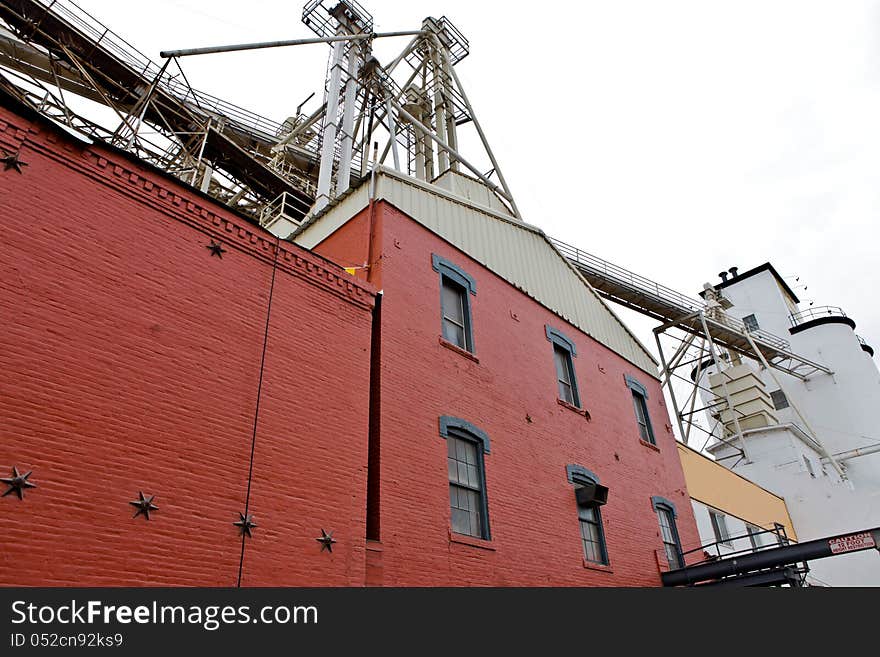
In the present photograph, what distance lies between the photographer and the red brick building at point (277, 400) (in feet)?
23.4

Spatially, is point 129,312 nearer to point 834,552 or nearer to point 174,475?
point 174,475

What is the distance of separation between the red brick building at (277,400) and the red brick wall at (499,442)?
50mm

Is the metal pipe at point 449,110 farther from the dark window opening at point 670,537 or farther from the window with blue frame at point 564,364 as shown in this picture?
the dark window opening at point 670,537

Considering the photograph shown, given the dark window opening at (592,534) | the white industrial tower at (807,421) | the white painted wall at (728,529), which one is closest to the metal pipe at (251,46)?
the dark window opening at (592,534)

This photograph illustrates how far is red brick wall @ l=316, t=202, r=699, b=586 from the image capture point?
33.8 ft

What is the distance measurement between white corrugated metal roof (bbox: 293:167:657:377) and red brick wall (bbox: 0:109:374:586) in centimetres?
355

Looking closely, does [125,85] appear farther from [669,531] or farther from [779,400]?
Result: [779,400]

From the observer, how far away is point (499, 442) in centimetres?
1255

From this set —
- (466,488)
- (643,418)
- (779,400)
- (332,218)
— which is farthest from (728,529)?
(332,218)

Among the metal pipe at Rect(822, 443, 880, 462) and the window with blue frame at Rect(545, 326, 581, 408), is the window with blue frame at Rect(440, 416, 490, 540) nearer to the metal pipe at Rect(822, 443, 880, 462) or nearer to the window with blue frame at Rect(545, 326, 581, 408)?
the window with blue frame at Rect(545, 326, 581, 408)

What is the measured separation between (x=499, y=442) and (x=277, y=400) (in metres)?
4.90

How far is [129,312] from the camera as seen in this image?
323 inches
